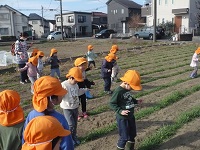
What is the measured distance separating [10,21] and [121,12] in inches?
907

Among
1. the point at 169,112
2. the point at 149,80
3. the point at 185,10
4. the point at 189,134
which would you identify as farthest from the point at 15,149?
the point at 185,10

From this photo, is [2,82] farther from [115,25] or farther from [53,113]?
[115,25]

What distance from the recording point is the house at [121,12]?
52469mm

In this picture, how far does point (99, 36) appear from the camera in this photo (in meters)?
39.1

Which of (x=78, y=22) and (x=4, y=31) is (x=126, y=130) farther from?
(x=78, y=22)

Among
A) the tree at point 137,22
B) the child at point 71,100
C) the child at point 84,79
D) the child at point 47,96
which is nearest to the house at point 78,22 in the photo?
the tree at point 137,22

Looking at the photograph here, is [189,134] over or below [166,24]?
below

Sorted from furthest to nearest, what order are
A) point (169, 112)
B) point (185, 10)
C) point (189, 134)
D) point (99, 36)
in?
point (99, 36)
point (185, 10)
point (169, 112)
point (189, 134)

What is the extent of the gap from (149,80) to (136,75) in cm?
569

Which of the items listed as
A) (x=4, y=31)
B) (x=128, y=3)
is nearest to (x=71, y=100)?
(x=4, y=31)

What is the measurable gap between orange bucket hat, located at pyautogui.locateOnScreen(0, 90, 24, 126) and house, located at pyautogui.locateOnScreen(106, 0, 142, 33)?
49.2 meters

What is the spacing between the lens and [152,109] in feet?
20.0

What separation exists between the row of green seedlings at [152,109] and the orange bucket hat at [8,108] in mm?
2199

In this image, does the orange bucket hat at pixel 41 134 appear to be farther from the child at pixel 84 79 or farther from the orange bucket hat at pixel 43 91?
the child at pixel 84 79
